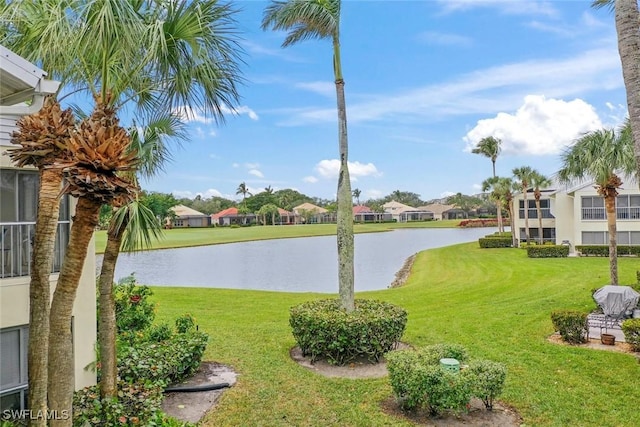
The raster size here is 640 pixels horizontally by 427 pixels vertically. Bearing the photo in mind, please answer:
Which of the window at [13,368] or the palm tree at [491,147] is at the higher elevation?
the palm tree at [491,147]

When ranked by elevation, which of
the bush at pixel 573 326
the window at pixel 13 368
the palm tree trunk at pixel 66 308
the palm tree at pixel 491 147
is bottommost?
the bush at pixel 573 326

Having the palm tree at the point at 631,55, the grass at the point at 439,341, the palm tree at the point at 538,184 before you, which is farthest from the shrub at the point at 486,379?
the palm tree at the point at 538,184

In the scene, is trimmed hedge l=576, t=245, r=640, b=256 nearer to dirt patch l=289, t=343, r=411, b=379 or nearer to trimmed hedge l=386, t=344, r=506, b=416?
dirt patch l=289, t=343, r=411, b=379

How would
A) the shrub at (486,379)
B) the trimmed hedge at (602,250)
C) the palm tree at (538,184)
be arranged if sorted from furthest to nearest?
the palm tree at (538,184)
the trimmed hedge at (602,250)
the shrub at (486,379)

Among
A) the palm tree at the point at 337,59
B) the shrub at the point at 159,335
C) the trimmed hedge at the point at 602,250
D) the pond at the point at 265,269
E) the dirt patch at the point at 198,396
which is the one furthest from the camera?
the trimmed hedge at the point at 602,250

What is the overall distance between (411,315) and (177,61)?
1035cm

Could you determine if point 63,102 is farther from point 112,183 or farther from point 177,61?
point 112,183

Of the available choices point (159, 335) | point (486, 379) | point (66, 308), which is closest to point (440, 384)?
point (486, 379)

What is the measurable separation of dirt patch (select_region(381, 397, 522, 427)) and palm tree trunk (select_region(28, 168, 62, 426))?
4.46 meters

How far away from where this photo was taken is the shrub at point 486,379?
19.0 feet

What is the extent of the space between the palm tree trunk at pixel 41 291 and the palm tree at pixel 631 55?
269 inches

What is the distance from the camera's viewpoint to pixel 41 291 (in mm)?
3898

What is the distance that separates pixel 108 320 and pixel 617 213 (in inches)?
1217

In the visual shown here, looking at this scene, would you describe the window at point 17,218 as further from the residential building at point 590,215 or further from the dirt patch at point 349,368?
the residential building at point 590,215
